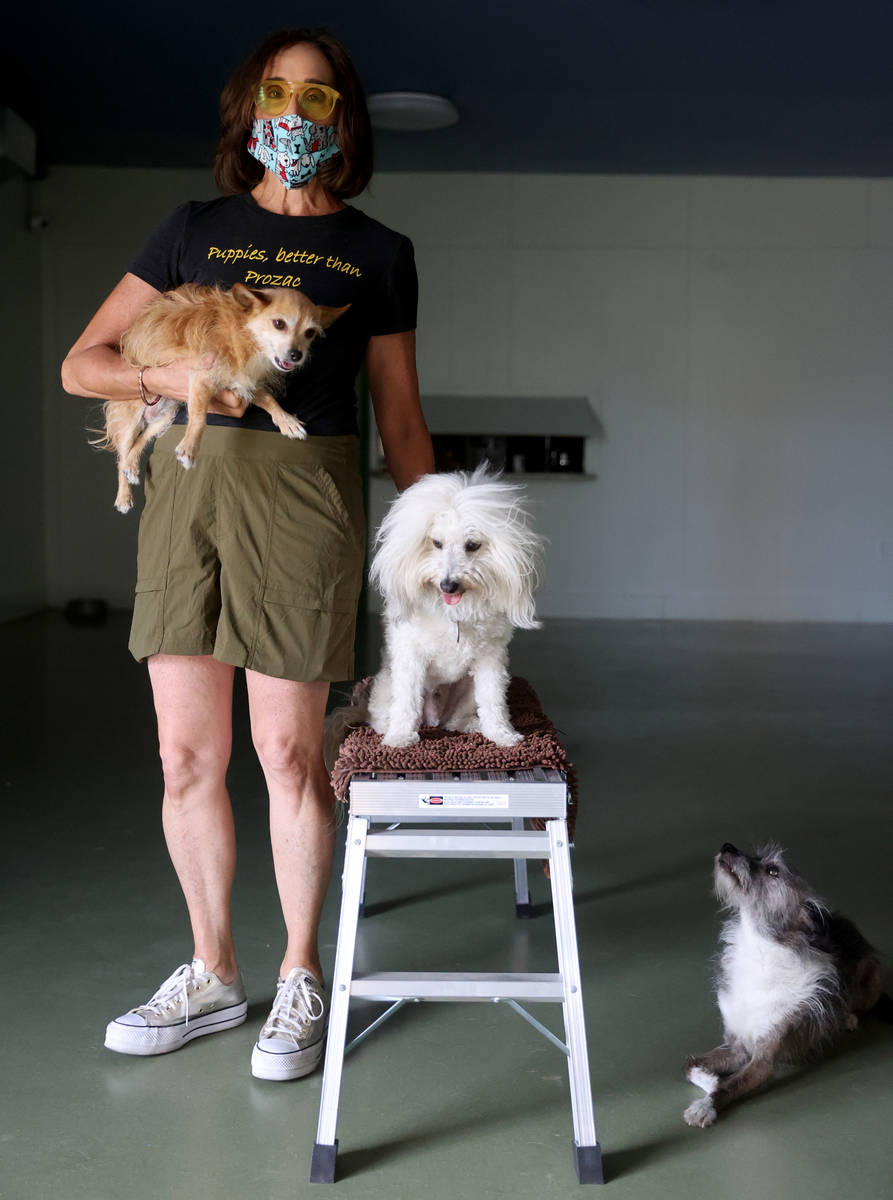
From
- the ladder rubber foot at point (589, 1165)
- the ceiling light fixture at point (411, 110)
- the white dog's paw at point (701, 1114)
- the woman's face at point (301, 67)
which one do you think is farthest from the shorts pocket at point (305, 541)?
the ceiling light fixture at point (411, 110)

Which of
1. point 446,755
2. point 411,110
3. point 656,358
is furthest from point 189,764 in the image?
point 656,358

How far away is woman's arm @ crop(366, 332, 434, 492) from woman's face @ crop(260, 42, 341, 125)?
1.35 feet

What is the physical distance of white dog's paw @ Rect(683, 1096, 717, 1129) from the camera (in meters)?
2.03

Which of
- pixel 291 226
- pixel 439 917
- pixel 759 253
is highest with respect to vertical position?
pixel 759 253

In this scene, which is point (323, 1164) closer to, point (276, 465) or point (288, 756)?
point (288, 756)

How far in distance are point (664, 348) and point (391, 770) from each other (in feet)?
28.4

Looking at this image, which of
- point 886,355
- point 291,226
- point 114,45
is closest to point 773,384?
point 886,355

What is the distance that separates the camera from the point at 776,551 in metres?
10.1

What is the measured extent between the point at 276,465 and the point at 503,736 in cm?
65

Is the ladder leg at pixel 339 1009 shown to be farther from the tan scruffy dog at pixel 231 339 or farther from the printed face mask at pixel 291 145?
the printed face mask at pixel 291 145

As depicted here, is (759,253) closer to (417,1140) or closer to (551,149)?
(551,149)

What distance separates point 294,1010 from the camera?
2.20 m

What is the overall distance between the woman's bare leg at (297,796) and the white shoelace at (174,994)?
0.65 feet

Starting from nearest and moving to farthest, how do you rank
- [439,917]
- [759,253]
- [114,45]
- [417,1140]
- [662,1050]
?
[417,1140] < [662,1050] < [439,917] < [114,45] < [759,253]
